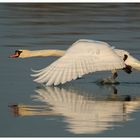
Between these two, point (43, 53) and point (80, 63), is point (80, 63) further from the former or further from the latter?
point (43, 53)

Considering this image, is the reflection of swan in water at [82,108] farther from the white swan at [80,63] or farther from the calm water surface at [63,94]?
the white swan at [80,63]

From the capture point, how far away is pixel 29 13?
86.6ft

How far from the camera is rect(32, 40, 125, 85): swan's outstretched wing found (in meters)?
12.7

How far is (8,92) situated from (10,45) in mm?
5558

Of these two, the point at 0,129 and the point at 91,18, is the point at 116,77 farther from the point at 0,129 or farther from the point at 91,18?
the point at 91,18

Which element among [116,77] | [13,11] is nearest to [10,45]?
[116,77]

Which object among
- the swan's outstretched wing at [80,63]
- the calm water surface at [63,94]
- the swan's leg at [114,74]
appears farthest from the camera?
the swan's leg at [114,74]

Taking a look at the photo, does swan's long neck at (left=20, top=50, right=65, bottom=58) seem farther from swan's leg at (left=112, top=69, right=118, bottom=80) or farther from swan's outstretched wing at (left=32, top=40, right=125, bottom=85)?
swan's outstretched wing at (left=32, top=40, right=125, bottom=85)

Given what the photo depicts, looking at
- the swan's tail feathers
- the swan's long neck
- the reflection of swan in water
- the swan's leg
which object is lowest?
the reflection of swan in water

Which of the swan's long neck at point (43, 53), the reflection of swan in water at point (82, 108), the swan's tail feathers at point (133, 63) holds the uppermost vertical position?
the swan's long neck at point (43, 53)

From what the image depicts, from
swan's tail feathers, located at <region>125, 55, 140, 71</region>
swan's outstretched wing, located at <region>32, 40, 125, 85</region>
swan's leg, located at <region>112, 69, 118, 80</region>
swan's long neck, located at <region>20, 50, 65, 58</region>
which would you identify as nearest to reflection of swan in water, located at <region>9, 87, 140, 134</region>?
swan's outstretched wing, located at <region>32, 40, 125, 85</region>

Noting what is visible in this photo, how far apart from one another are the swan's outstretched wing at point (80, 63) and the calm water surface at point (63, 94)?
224 mm

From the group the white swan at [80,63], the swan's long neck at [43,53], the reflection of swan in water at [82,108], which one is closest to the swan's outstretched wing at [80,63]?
the white swan at [80,63]

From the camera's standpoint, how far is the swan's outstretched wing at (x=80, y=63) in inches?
499
